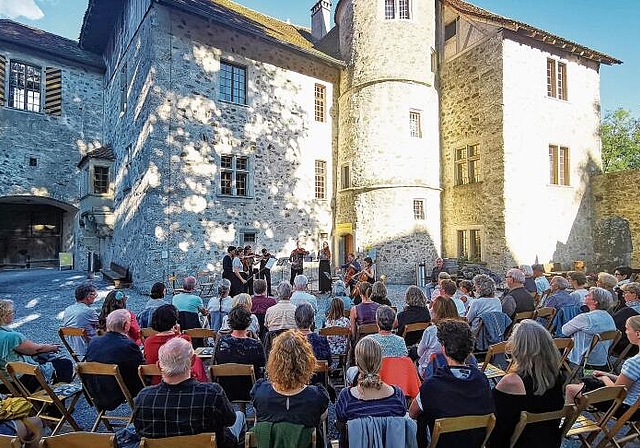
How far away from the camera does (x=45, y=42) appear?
19844 mm

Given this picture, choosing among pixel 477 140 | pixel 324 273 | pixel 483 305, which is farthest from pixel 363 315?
pixel 477 140

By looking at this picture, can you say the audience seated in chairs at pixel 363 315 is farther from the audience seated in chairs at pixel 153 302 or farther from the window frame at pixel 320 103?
the window frame at pixel 320 103

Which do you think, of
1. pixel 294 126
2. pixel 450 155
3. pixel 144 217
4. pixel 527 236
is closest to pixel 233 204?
pixel 144 217

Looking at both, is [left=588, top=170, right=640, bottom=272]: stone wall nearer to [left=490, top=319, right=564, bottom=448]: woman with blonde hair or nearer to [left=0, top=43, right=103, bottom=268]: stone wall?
[left=490, top=319, right=564, bottom=448]: woman with blonde hair

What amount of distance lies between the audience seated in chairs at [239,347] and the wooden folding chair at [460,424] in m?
1.89

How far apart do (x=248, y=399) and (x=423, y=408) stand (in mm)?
1709

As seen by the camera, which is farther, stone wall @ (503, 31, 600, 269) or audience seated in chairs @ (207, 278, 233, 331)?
stone wall @ (503, 31, 600, 269)

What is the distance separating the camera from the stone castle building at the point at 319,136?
14.0 meters

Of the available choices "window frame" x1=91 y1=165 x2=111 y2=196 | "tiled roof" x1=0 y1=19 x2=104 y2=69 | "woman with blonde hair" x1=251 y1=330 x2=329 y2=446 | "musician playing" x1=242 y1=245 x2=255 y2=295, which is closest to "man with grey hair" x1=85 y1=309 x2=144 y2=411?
"woman with blonde hair" x1=251 y1=330 x2=329 y2=446

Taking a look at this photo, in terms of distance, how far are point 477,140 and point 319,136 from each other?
693 centimetres

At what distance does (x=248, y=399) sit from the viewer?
3.59 metres

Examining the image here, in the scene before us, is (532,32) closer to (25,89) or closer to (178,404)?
(178,404)

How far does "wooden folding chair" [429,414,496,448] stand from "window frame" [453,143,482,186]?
15.7 m

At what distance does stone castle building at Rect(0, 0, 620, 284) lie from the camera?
14.0m
